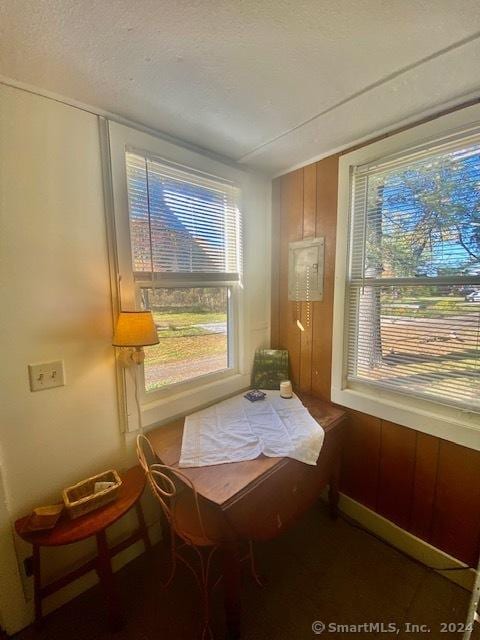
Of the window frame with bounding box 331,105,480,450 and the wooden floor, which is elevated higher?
the window frame with bounding box 331,105,480,450

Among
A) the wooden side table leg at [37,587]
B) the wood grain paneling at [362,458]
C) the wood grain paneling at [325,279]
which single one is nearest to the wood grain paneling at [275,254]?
the wood grain paneling at [325,279]

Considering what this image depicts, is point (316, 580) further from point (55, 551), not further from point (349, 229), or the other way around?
point (349, 229)

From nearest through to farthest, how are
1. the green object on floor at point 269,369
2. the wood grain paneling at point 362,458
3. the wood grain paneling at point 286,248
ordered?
the wood grain paneling at point 362,458
the wood grain paneling at point 286,248
the green object on floor at point 269,369

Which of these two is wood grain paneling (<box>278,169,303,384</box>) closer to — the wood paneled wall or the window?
the wood paneled wall

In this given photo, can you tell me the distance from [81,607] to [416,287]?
236 centimetres

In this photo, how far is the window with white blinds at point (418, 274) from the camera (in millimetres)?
1291

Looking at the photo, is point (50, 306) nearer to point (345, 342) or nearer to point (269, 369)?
point (269, 369)

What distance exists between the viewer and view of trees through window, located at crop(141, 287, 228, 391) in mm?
1608

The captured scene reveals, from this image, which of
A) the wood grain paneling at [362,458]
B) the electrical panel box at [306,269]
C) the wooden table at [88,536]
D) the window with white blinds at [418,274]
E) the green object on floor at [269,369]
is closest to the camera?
the wooden table at [88,536]

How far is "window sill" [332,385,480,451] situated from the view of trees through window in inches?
34.9

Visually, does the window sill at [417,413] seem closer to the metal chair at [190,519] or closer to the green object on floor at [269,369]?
the green object on floor at [269,369]

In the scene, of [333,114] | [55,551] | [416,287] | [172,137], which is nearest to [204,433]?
[55,551]

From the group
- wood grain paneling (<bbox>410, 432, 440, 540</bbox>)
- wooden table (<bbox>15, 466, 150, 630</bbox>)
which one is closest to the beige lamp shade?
wooden table (<bbox>15, 466, 150, 630</bbox>)

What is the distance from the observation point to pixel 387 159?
1.50 metres
